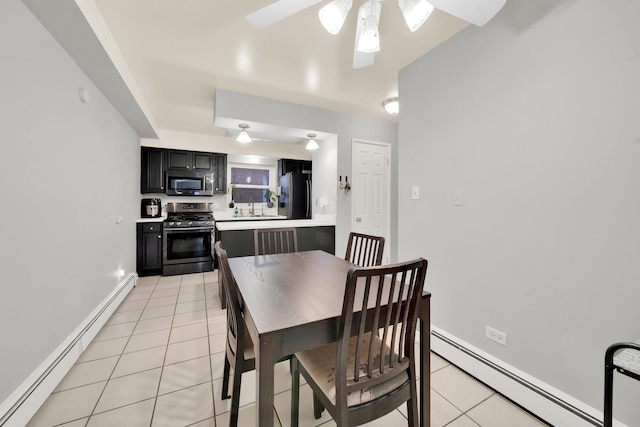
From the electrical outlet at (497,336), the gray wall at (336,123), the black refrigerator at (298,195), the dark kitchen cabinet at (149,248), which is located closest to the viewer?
the electrical outlet at (497,336)

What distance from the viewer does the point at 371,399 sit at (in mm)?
1012

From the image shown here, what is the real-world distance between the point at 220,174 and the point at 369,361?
4686 mm

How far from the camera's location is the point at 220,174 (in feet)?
16.3

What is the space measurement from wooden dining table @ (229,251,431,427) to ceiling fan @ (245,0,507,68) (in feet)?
4.60

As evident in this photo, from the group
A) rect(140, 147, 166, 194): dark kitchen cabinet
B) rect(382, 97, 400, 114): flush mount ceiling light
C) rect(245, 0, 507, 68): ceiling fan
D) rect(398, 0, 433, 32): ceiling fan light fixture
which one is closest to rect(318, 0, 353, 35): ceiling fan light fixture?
rect(245, 0, 507, 68): ceiling fan

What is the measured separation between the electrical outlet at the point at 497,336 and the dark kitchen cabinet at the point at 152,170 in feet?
16.1

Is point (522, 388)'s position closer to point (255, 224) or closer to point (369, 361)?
point (369, 361)

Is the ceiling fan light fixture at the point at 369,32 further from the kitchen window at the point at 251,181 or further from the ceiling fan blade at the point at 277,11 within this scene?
the kitchen window at the point at 251,181

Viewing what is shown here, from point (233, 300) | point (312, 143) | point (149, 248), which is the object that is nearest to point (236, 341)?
point (233, 300)

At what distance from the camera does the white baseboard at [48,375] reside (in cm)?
131

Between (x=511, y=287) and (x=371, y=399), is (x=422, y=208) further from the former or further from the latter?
(x=371, y=399)

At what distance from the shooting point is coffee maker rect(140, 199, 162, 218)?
4340mm

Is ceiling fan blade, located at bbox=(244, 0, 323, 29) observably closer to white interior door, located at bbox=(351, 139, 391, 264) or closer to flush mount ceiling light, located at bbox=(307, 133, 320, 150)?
flush mount ceiling light, located at bbox=(307, 133, 320, 150)

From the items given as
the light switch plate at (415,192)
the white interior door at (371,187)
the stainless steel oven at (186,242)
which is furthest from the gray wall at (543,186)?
the stainless steel oven at (186,242)
